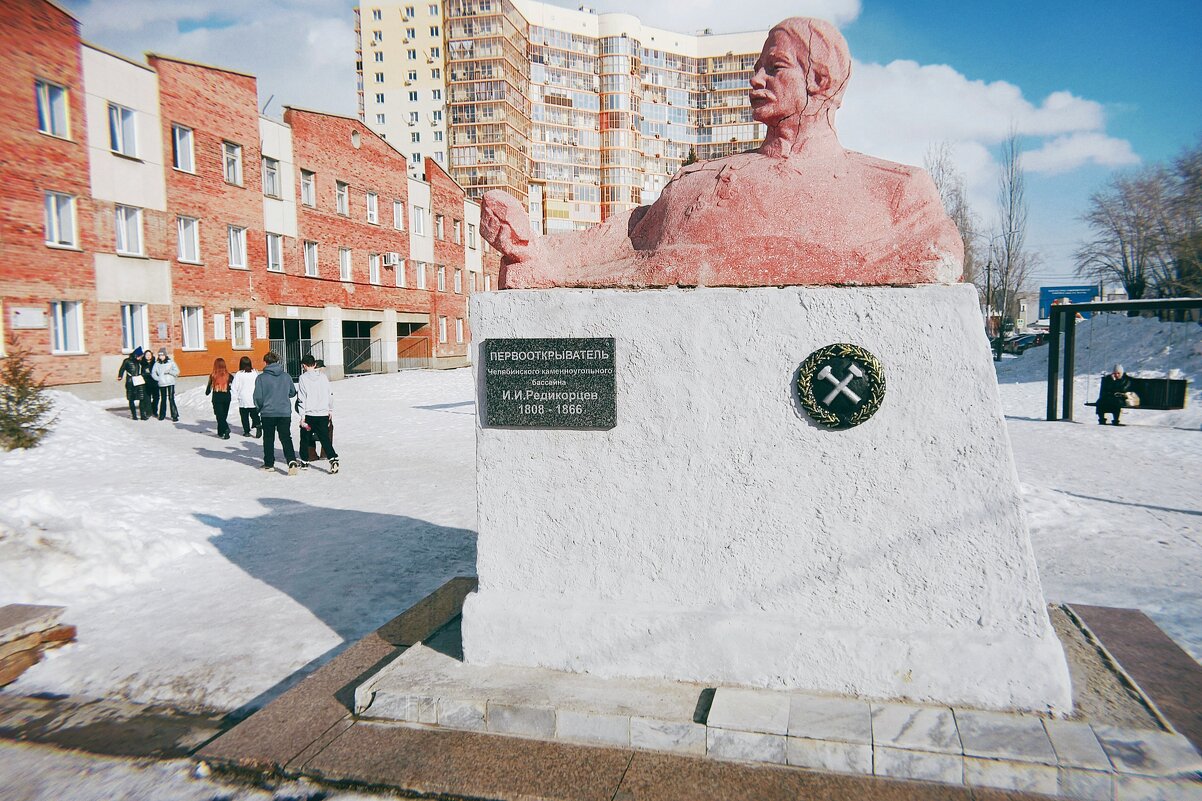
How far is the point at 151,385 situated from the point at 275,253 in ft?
37.4

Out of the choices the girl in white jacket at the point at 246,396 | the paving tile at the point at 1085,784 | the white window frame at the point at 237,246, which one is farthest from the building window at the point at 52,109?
the paving tile at the point at 1085,784

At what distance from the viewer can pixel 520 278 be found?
3.88 meters

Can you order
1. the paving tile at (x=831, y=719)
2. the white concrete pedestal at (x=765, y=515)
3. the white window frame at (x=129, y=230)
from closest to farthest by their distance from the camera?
the paving tile at (x=831, y=719)
the white concrete pedestal at (x=765, y=515)
the white window frame at (x=129, y=230)

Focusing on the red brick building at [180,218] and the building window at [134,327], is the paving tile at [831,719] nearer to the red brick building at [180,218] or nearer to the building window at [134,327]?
the red brick building at [180,218]

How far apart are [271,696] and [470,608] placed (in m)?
1.33

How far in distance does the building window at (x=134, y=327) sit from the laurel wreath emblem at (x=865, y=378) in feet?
74.9

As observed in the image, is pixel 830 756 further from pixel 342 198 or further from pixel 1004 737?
pixel 342 198

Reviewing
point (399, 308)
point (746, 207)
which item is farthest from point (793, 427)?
point (399, 308)

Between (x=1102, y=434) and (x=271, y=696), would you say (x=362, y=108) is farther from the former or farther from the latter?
(x=271, y=696)

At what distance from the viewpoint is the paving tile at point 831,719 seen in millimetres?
3021

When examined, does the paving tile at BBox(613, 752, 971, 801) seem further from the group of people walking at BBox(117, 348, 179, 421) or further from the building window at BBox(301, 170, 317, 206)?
the building window at BBox(301, 170, 317, 206)

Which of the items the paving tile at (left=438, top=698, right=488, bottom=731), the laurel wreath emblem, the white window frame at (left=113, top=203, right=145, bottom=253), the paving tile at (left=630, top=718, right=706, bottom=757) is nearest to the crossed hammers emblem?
the laurel wreath emblem

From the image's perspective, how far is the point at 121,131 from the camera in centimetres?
2091

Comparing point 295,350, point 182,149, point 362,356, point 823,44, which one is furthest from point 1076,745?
point 362,356
